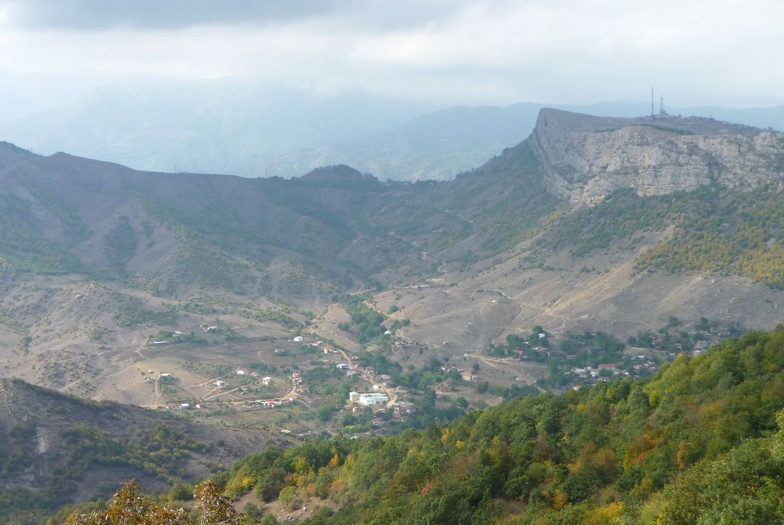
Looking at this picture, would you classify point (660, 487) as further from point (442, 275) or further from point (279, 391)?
point (442, 275)

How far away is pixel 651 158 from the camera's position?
328ft

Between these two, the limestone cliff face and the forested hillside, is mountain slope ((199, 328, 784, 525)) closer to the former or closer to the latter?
the forested hillside

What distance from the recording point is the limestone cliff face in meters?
89.5

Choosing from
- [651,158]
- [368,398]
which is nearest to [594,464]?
[368,398]

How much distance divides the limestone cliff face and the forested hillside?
62.0 metres

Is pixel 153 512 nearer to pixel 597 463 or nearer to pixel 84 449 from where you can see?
pixel 597 463

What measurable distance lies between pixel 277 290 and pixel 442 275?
20947mm

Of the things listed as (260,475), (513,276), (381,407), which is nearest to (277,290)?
(513,276)

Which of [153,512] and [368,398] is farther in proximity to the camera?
[368,398]

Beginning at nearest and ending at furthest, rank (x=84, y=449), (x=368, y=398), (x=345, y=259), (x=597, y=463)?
1. (x=597, y=463)
2. (x=84, y=449)
3. (x=368, y=398)
4. (x=345, y=259)

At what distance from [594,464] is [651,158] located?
8100 cm

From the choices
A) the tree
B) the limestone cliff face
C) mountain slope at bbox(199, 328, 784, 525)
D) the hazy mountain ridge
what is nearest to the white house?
the hazy mountain ridge

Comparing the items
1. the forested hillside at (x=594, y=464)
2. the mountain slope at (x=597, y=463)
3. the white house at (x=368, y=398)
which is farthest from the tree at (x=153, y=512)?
the white house at (x=368, y=398)

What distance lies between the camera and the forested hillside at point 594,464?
18.8 metres
